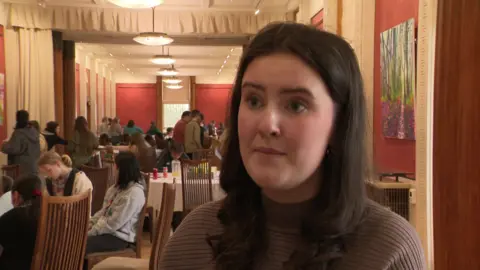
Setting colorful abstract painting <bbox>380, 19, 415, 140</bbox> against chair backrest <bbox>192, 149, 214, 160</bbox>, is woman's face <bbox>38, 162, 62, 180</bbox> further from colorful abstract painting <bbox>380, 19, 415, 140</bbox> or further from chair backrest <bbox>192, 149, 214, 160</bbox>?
chair backrest <bbox>192, 149, 214, 160</bbox>

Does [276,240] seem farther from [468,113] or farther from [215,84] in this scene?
[215,84]

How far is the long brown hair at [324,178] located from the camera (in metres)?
0.82

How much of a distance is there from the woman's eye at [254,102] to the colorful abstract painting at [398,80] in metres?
3.19

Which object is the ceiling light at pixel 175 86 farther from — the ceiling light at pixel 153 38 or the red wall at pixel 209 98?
the ceiling light at pixel 153 38

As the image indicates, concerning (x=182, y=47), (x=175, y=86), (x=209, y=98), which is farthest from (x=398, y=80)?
(x=209, y=98)

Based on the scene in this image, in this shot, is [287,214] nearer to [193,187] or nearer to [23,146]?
[193,187]

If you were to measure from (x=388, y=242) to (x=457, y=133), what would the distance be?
472mm

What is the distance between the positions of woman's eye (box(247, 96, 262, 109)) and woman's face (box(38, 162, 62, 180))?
364 cm

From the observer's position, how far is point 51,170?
4.14m

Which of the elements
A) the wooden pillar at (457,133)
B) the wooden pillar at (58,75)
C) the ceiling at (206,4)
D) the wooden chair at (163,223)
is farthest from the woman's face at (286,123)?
the wooden pillar at (58,75)

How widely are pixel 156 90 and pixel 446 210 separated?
2285cm

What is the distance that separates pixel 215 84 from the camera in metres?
23.4

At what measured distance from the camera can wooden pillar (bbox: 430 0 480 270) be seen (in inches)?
45.4

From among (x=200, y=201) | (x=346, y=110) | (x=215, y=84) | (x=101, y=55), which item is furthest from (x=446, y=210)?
(x=215, y=84)
